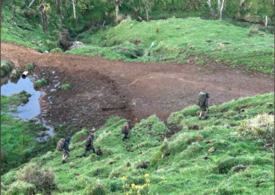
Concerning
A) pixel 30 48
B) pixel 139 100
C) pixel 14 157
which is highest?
pixel 30 48

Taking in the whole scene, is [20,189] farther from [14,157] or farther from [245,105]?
[245,105]

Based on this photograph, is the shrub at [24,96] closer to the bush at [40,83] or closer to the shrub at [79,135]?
the bush at [40,83]

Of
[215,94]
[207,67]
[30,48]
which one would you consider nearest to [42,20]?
[30,48]

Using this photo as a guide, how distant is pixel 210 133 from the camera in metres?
16.9

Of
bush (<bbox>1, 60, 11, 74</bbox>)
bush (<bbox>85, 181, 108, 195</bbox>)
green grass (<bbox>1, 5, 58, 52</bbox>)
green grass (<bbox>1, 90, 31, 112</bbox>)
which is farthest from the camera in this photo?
green grass (<bbox>1, 5, 58, 52</bbox>)

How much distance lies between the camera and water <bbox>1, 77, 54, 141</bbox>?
24406mm

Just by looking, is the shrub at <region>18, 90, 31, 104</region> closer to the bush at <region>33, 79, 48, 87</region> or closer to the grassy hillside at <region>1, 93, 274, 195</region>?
the bush at <region>33, 79, 48, 87</region>

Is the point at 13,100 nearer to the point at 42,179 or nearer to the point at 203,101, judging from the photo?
the point at 203,101

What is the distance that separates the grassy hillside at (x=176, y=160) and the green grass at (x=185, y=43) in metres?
10.2

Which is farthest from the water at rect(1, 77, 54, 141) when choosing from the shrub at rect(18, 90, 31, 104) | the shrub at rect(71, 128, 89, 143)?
the shrub at rect(71, 128, 89, 143)

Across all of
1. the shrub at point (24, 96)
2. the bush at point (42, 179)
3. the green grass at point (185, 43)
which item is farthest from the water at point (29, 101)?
the bush at point (42, 179)

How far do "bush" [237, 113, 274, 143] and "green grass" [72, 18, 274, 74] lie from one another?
1400cm

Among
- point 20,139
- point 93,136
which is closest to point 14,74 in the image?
point 20,139

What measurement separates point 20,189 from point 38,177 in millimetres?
891
